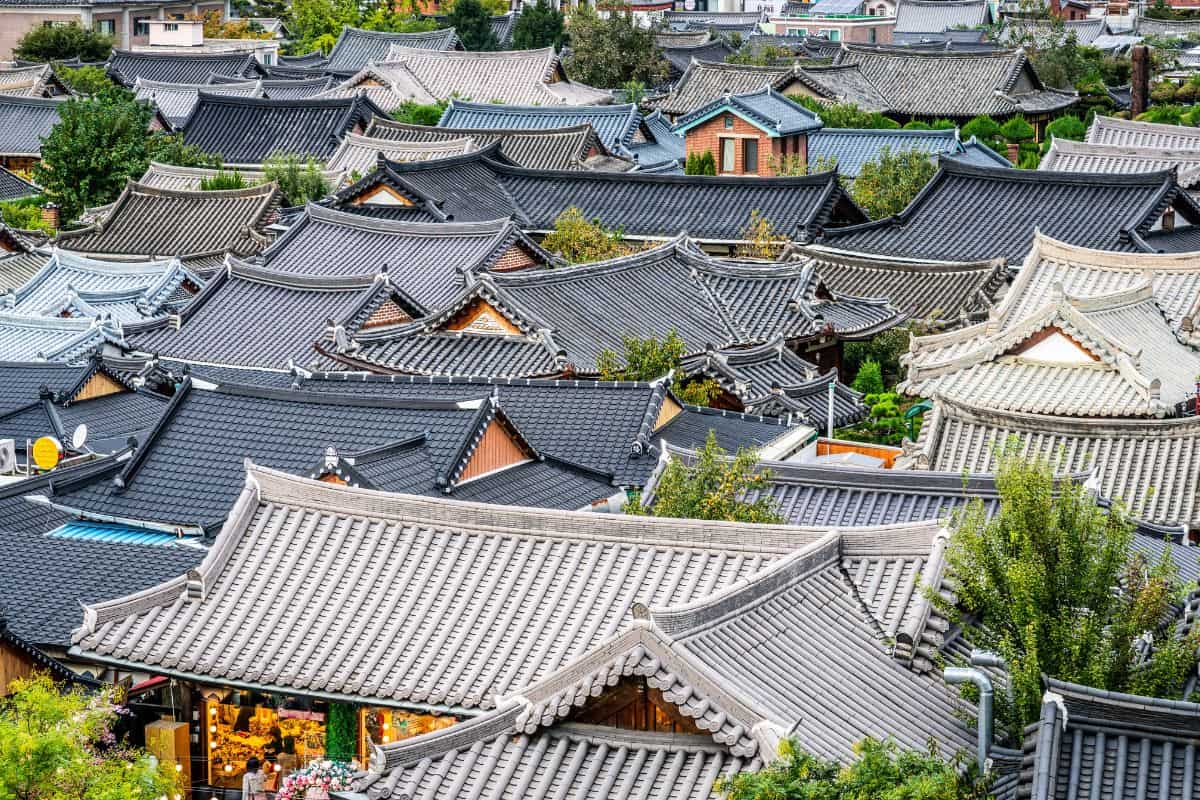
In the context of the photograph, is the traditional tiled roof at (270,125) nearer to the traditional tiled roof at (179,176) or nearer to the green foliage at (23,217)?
the traditional tiled roof at (179,176)

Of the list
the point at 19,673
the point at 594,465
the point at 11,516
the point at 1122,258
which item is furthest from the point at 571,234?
the point at 19,673

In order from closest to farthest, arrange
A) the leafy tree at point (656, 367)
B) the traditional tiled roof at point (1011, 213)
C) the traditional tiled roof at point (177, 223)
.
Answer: the leafy tree at point (656, 367), the traditional tiled roof at point (1011, 213), the traditional tiled roof at point (177, 223)

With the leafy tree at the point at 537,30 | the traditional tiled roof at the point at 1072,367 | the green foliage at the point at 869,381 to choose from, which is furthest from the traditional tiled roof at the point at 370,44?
the traditional tiled roof at the point at 1072,367

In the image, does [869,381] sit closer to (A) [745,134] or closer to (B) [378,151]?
(B) [378,151]

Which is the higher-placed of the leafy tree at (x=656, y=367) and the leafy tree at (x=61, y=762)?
the leafy tree at (x=61, y=762)

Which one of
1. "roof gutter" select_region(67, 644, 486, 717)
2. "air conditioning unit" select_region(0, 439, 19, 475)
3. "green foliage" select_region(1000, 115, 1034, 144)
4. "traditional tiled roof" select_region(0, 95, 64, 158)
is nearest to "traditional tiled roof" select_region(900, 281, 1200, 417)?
"air conditioning unit" select_region(0, 439, 19, 475)

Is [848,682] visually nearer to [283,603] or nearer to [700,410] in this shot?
[283,603]
